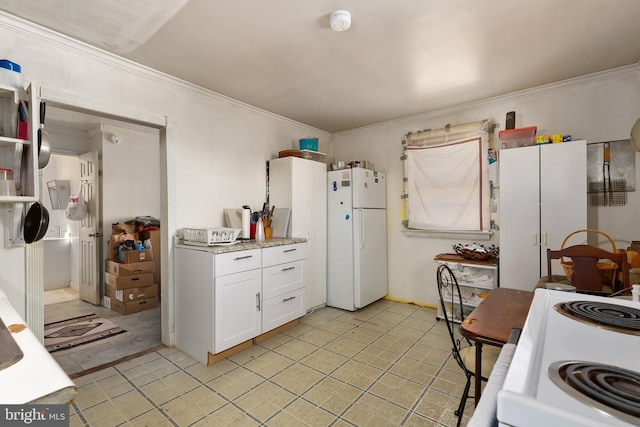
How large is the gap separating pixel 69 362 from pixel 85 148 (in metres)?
3.34

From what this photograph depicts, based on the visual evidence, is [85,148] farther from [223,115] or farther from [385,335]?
[385,335]

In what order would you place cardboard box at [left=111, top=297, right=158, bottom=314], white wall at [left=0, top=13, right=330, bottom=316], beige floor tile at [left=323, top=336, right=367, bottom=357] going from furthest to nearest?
cardboard box at [left=111, top=297, right=158, bottom=314]
beige floor tile at [left=323, top=336, right=367, bottom=357]
white wall at [left=0, top=13, right=330, bottom=316]

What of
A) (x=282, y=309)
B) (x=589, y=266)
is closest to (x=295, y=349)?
(x=282, y=309)

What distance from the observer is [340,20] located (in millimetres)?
1825

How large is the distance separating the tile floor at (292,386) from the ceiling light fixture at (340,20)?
95.8 inches

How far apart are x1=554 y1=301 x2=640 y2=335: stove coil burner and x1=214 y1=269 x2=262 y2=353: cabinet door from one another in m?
2.18

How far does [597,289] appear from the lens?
6.07ft

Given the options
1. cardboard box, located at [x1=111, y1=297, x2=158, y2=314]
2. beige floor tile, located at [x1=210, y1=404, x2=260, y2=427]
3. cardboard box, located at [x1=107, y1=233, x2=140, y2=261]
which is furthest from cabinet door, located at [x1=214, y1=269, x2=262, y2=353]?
cardboard box, located at [x1=107, y1=233, x2=140, y2=261]

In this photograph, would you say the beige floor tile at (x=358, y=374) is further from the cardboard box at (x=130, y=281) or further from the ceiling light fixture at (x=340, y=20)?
the cardboard box at (x=130, y=281)

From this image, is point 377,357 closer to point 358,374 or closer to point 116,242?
point 358,374

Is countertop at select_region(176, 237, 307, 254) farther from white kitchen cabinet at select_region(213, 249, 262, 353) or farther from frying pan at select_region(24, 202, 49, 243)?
frying pan at select_region(24, 202, 49, 243)

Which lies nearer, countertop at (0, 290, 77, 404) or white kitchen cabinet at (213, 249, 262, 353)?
countertop at (0, 290, 77, 404)

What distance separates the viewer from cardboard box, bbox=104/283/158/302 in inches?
148

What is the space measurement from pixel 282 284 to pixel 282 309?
25cm
